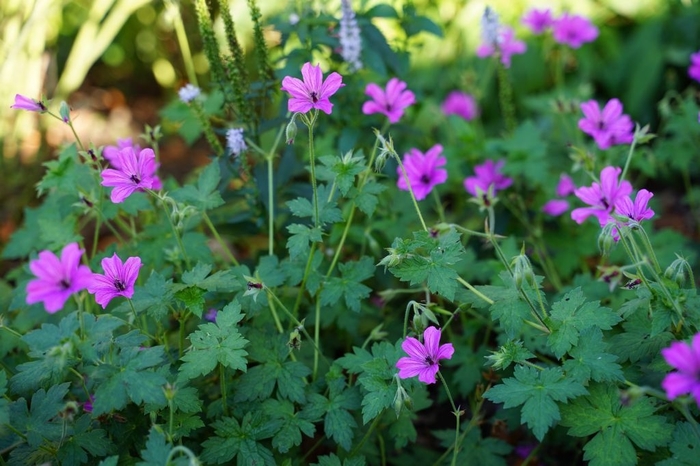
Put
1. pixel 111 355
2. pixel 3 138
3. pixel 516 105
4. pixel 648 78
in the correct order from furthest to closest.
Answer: pixel 516 105, pixel 648 78, pixel 3 138, pixel 111 355

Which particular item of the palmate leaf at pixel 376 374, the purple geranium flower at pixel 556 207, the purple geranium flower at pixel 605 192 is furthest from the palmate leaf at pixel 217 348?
the purple geranium flower at pixel 556 207

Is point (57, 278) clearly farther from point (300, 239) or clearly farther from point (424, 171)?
point (424, 171)

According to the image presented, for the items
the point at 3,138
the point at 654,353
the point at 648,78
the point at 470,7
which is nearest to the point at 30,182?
the point at 3,138

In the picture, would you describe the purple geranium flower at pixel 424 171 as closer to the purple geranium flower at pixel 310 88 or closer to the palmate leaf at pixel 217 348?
the purple geranium flower at pixel 310 88

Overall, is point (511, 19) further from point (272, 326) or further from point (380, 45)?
point (272, 326)

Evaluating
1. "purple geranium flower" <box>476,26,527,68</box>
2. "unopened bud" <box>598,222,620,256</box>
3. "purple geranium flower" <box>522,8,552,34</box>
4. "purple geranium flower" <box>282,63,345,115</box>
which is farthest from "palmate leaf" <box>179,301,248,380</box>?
"purple geranium flower" <box>522,8,552,34</box>

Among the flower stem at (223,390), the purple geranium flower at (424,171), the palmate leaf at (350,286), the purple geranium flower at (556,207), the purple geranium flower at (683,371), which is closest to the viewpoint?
the purple geranium flower at (683,371)
